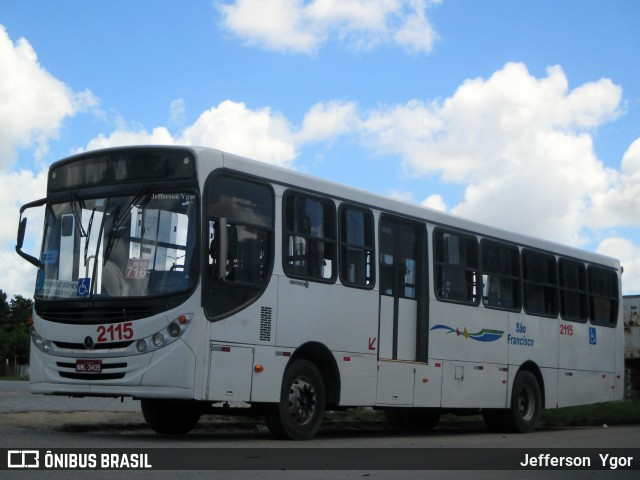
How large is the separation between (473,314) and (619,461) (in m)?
5.96

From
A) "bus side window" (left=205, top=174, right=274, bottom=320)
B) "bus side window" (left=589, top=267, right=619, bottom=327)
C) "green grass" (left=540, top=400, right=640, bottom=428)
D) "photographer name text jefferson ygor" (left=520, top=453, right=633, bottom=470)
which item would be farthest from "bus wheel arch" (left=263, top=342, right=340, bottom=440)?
"green grass" (left=540, top=400, right=640, bottom=428)

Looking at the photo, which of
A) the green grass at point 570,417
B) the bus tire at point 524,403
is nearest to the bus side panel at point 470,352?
the bus tire at point 524,403

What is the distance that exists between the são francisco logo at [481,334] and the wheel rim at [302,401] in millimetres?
3246

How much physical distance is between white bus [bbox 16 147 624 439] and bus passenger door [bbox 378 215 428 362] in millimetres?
29

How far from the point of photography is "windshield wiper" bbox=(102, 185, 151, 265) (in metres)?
12.6

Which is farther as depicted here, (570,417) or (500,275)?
(570,417)

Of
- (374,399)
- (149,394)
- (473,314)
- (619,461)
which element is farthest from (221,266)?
(473,314)

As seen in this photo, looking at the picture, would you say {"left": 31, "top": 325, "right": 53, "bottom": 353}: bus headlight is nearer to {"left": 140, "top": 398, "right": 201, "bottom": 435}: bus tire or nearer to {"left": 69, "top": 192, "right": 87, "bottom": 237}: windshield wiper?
{"left": 69, "top": 192, "right": 87, "bottom": 237}: windshield wiper

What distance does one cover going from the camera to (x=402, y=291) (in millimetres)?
15875

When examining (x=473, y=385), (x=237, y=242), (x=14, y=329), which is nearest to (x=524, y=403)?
(x=473, y=385)

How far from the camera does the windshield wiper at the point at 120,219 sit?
1262 centimetres

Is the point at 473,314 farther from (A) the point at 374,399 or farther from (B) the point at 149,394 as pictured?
(B) the point at 149,394

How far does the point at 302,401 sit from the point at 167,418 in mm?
2154

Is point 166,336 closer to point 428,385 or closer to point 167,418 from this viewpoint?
point 167,418
